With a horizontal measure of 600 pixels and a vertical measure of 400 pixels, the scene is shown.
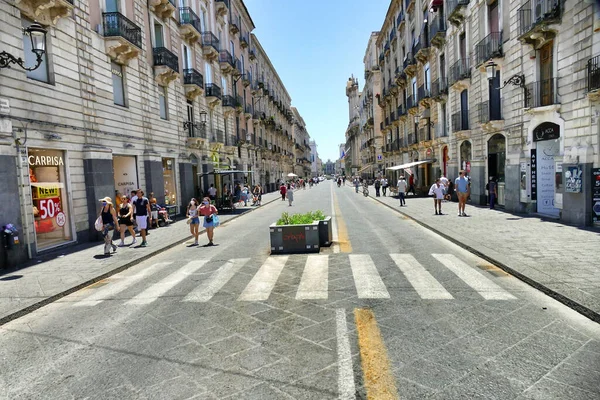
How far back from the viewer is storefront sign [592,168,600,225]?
11469 millimetres

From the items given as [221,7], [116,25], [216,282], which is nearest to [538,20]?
[216,282]

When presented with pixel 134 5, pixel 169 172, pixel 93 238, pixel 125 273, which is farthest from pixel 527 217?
pixel 134 5

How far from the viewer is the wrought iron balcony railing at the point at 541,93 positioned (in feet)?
44.1

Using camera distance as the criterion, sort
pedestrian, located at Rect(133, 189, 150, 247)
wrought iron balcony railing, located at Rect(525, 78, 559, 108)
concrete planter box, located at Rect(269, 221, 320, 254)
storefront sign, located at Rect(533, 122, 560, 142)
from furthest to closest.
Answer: storefront sign, located at Rect(533, 122, 560, 142), wrought iron balcony railing, located at Rect(525, 78, 559, 108), pedestrian, located at Rect(133, 189, 150, 247), concrete planter box, located at Rect(269, 221, 320, 254)

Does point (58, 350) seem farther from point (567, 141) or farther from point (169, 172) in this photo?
point (169, 172)

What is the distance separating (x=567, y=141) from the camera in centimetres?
1264

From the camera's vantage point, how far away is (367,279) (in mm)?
6984

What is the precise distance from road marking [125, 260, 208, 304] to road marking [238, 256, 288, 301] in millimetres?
1554

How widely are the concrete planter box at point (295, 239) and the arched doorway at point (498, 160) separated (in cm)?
1246

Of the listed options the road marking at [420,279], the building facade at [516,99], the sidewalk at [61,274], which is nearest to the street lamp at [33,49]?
the sidewalk at [61,274]

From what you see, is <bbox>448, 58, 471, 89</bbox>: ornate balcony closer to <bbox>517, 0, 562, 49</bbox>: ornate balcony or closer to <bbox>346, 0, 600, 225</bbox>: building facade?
<bbox>346, 0, 600, 225</bbox>: building facade

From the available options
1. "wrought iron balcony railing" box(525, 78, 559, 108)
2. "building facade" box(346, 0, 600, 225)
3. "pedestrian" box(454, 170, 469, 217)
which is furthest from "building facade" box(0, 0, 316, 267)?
"wrought iron balcony railing" box(525, 78, 559, 108)

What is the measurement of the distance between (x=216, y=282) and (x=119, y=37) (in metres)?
12.5

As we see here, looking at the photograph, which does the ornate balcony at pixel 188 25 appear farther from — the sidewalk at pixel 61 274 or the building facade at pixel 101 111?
the sidewalk at pixel 61 274
